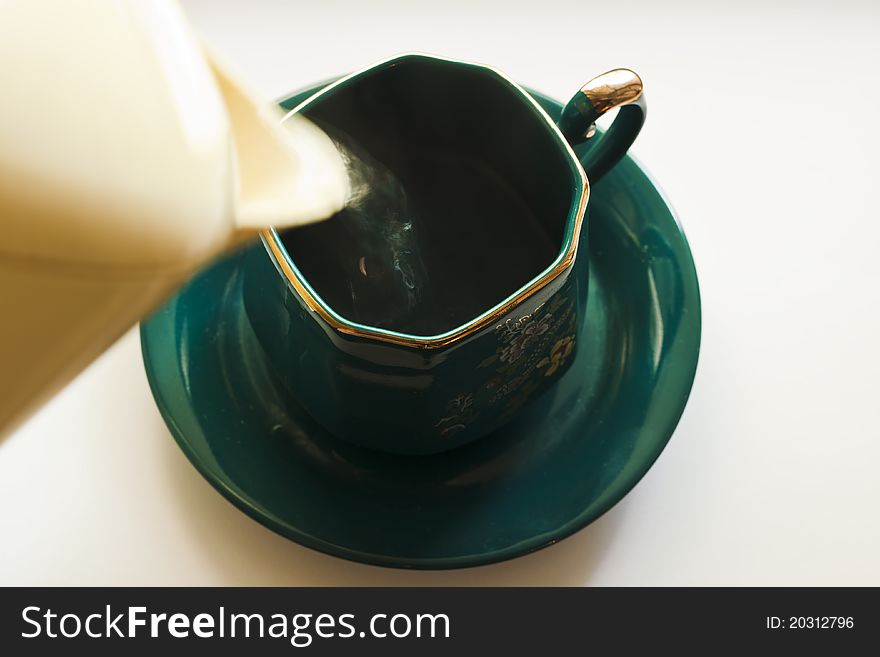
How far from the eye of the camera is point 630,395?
669 mm

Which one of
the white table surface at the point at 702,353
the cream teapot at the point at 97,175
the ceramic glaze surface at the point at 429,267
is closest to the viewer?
the cream teapot at the point at 97,175

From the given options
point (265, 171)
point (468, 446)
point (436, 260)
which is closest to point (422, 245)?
point (436, 260)

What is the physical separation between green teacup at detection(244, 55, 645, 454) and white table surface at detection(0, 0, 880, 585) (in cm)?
14

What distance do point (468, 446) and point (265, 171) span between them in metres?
0.29

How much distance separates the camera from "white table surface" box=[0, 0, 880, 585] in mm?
671

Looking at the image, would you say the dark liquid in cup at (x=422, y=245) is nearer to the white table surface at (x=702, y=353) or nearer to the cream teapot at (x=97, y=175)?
the white table surface at (x=702, y=353)

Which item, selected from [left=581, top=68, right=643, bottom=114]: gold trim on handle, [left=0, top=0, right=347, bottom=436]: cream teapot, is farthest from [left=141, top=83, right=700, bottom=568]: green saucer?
[left=0, top=0, right=347, bottom=436]: cream teapot

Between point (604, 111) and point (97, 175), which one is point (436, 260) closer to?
point (604, 111)

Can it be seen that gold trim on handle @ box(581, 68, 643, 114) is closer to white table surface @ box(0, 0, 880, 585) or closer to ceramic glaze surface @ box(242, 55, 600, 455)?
ceramic glaze surface @ box(242, 55, 600, 455)
